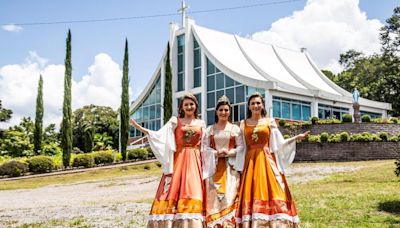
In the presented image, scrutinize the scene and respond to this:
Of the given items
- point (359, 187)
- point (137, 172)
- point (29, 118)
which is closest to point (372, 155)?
point (359, 187)

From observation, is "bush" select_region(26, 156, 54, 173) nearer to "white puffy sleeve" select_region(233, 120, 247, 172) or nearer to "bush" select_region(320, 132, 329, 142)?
"bush" select_region(320, 132, 329, 142)

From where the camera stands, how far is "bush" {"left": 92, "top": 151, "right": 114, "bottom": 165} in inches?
1125

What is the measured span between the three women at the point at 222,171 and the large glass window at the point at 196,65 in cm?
2819

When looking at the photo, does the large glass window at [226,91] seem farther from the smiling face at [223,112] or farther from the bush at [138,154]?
the smiling face at [223,112]

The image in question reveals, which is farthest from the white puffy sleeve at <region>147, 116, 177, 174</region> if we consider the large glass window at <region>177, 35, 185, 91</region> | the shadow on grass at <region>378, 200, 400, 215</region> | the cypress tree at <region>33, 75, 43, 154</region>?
the cypress tree at <region>33, 75, 43, 154</region>

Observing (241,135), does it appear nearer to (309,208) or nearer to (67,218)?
(309,208)

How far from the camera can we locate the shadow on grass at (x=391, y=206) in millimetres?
8945

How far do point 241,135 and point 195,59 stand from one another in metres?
29.2

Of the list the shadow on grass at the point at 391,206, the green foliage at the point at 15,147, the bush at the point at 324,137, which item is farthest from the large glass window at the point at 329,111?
the shadow on grass at the point at 391,206

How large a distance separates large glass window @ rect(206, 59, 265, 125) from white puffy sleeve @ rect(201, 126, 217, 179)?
23162mm

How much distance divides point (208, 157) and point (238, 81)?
2501 centimetres

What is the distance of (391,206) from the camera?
9.30 metres

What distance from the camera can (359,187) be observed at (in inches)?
490

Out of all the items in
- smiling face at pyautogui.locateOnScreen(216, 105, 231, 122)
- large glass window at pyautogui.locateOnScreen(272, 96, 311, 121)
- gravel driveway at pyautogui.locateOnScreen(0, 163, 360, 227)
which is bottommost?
gravel driveway at pyautogui.locateOnScreen(0, 163, 360, 227)
